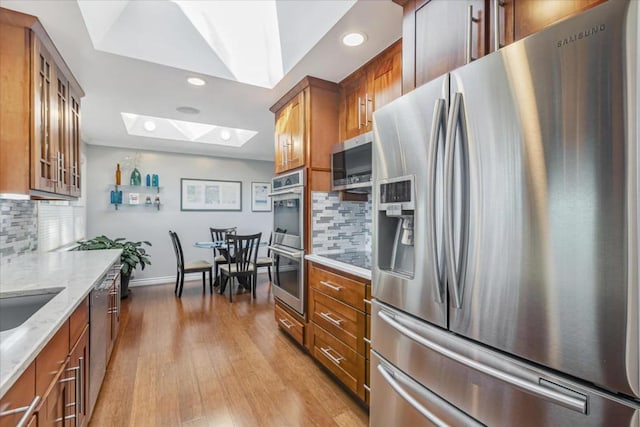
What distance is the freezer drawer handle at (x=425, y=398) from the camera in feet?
3.55

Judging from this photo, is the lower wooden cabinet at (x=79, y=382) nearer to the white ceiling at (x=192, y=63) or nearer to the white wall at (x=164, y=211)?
the white ceiling at (x=192, y=63)

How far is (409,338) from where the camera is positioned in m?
1.32

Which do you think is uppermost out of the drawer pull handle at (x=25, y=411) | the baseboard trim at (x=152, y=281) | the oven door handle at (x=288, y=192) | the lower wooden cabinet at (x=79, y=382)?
the oven door handle at (x=288, y=192)

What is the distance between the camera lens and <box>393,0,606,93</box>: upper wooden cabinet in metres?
1.04

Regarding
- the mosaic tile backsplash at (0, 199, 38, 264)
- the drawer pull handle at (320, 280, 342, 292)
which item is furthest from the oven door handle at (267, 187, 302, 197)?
the mosaic tile backsplash at (0, 199, 38, 264)

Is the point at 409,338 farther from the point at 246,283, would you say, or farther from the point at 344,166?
the point at 246,283

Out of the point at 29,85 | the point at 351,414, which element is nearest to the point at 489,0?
the point at 351,414

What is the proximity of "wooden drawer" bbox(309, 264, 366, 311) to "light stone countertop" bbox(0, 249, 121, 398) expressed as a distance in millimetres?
1437

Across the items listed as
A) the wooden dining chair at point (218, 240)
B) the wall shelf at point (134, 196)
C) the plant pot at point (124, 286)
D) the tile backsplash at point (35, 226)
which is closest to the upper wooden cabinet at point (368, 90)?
the tile backsplash at point (35, 226)

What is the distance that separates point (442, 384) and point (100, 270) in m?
2.18

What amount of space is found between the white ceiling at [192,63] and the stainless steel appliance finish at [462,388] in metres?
1.68

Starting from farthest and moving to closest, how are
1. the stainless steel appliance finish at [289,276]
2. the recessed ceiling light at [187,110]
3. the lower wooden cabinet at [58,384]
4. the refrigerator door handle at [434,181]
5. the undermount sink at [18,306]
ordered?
the recessed ceiling light at [187,110]
the stainless steel appliance finish at [289,276]
the undermount sink at [18,306]
the refrigerator door handle at [434,181]
the lower wooden cabinet at [58,384]

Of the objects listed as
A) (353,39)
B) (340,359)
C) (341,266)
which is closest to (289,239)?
(341,266)

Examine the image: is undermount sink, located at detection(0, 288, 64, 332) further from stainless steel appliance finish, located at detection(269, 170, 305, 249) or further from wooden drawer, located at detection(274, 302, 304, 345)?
wooden drawer, located at detection(274, 302, 304, 345)
